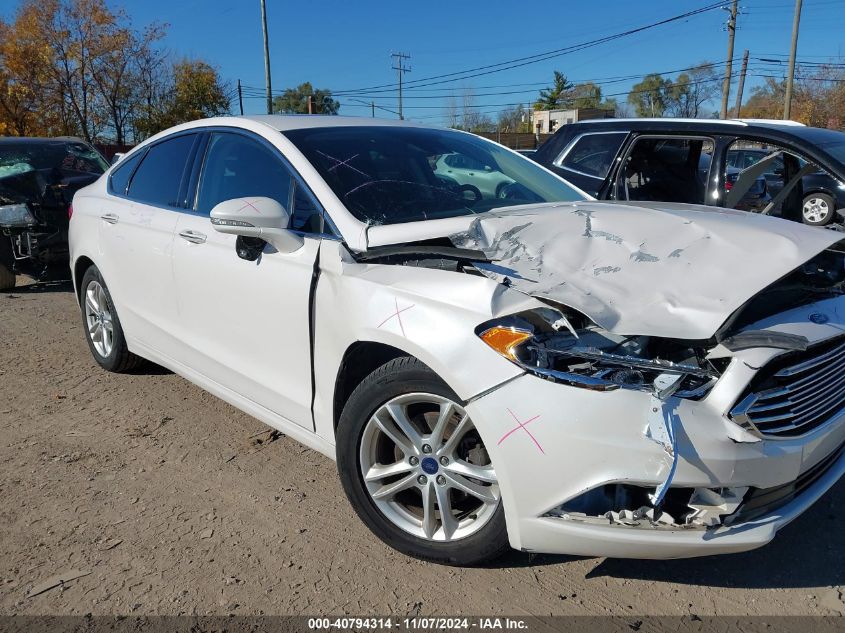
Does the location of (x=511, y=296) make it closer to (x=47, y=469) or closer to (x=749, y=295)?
(x=749, y=295)

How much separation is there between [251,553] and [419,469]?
81 centimetres

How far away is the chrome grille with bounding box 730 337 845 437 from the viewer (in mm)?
2229

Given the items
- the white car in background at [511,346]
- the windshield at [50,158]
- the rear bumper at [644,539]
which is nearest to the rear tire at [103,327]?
the white car in background at [511,346]

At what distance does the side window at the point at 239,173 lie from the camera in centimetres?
332

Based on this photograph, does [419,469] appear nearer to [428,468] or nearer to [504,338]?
[428,468]

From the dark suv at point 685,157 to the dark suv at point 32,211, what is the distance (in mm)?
5508

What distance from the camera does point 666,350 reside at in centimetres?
241

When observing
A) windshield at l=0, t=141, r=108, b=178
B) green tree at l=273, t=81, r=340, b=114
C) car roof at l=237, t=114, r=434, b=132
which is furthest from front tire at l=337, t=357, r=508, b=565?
green tree at l=273, t=81, r=340, b=114

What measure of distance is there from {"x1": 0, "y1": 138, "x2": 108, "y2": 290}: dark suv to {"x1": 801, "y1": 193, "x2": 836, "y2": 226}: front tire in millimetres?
8022

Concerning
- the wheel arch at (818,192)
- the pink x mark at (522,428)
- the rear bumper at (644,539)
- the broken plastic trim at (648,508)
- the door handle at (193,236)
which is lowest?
the rear bumper at (644,539)

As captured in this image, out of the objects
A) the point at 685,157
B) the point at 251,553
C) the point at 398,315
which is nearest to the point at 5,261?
the point at 251,553

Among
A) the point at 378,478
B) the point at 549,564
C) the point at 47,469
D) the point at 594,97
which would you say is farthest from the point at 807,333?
the point at 594,97

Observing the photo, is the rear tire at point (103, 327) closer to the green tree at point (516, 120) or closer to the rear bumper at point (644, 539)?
the rear bumper at point (644, 539)

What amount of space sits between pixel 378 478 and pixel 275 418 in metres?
0.77
